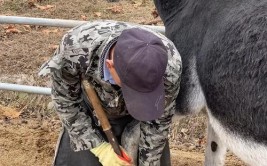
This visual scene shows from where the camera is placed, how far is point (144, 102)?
2.44 m

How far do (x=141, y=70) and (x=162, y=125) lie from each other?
0.66m

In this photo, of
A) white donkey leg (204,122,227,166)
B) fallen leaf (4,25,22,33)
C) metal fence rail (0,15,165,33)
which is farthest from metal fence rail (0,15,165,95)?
fallen leaf (4,25,22,33)

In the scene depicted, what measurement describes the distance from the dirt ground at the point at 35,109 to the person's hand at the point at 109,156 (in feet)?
3.92

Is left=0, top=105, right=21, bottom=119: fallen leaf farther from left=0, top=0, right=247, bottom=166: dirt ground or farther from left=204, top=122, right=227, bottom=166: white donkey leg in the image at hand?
left=204, top=122, right=227, bottom=166: white donkey leg

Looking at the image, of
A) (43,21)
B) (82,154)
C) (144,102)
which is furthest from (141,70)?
(43,21)

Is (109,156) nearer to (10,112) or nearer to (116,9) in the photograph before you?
(10,112)

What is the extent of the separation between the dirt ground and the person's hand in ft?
3.92

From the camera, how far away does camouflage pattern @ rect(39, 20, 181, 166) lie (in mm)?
2694

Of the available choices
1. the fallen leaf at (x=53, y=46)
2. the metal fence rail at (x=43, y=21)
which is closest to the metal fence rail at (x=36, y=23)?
the metal fence rail at (x=43, y=21)

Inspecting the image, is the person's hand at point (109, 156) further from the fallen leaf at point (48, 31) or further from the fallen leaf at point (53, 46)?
the fallen leaf at point (48, 31)

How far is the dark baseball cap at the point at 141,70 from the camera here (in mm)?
2350

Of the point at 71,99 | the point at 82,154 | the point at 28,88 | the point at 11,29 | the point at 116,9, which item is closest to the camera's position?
the point at 71,99

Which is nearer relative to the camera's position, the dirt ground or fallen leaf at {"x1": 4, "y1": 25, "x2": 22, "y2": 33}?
the dirt ground

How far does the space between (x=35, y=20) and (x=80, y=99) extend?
1.32 metres
